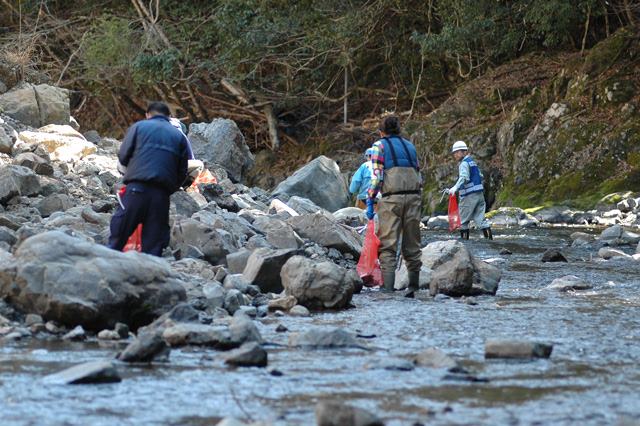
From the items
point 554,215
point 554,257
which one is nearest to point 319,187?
point 554,215

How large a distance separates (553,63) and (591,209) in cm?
682

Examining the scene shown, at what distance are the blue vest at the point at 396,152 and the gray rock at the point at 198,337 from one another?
418 centimetres

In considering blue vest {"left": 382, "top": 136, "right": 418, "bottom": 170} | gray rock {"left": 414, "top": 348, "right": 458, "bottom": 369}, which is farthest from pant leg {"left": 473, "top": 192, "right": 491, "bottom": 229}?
gray rock {"left": 414, "top": 348, "right": 458, "bottom": 369}

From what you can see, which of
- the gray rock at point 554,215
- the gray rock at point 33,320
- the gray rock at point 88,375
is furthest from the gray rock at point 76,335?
the gray rock at point 554,215

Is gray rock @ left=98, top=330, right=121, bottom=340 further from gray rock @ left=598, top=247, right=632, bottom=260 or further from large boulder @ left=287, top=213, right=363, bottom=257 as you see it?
gray rock @ left=598, top=247, right=632, bottom=260

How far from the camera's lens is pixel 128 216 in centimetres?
945

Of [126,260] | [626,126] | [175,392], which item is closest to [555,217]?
[626,126]

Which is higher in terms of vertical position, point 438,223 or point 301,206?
point 301,206

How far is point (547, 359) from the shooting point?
7004 mm

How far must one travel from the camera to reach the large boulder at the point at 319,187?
21.9 meters

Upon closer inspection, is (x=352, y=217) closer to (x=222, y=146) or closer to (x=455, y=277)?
(x=222, y=146)

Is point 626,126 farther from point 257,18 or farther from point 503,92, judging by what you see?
point 257,18

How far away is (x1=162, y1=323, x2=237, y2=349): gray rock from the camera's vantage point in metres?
7.24

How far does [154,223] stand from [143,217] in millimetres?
101
